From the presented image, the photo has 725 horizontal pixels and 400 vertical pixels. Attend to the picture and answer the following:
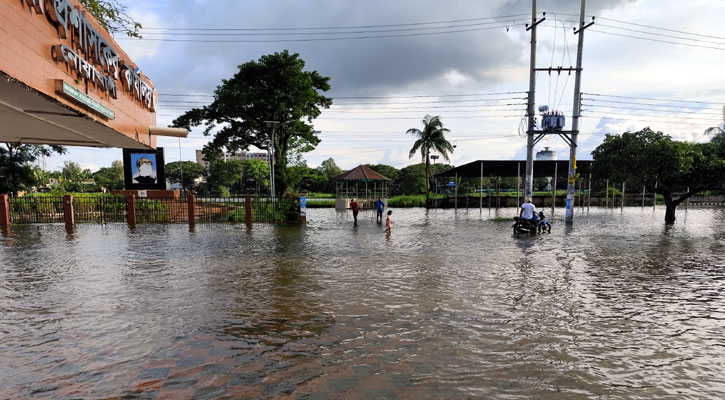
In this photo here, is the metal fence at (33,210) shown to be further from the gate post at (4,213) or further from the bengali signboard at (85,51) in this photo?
the bengali signboard at (85,51)

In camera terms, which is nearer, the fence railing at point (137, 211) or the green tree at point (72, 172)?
the fence railing at point (137, 211)

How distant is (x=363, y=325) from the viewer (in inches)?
217

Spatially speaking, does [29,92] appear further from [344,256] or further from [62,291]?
[344,256]

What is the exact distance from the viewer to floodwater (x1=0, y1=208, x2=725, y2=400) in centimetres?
387

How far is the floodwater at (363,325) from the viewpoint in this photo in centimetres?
387

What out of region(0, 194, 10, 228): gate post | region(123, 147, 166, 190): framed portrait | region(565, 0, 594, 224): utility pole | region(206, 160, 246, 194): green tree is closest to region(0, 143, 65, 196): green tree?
region(123, 147, 166, 190): framed portrait

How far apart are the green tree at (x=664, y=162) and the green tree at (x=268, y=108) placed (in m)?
21.4

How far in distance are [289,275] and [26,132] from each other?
11736 millimetres

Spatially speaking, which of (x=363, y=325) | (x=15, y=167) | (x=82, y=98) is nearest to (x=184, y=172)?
(x=15, y=167)

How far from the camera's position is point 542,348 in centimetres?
470

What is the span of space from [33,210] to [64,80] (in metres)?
17.7

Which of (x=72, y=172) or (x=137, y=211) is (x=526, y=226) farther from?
(x=72, y=172)

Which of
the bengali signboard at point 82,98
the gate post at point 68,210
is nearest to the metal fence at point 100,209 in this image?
the gate post at point 68,210

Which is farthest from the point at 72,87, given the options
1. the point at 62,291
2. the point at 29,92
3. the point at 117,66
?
the point at 62,291
